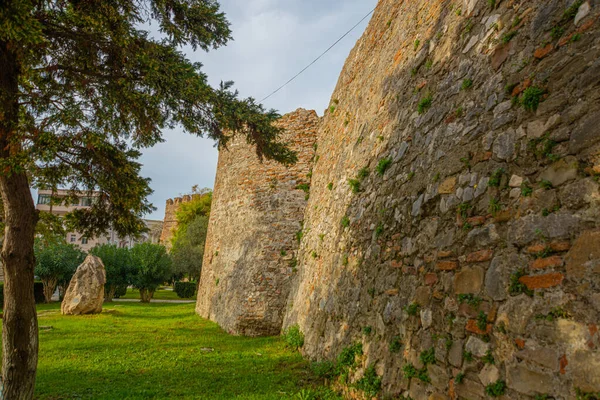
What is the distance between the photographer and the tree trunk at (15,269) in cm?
460

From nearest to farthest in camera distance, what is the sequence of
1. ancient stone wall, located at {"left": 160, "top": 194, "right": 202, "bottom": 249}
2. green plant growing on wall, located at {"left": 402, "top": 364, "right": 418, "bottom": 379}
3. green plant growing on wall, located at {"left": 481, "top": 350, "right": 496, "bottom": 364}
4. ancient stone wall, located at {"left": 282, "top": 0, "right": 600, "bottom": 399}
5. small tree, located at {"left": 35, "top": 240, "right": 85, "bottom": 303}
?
ancient stone wall, located at {"left": 282, "top": 0, "right": 600, "bottom": 399}
green plant growing on wall, located at {"left": 481, "top": 350, "right": 496, "bottom": 364}
green plant growing on wall, located at {"left": 402, "top": 364, "right": 418, "bottom": 379}
small tree, located at {"left": 35, "top": 240, "right": 85, "bottom": 303}
ancient stone wall, located at {"left": 160, "top": 194, "right": 202, "bottom": 249}

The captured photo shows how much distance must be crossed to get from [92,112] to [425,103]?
4.92m

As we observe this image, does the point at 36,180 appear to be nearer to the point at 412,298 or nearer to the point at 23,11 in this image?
the point at 23,11

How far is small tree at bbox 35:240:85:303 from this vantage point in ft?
70.4

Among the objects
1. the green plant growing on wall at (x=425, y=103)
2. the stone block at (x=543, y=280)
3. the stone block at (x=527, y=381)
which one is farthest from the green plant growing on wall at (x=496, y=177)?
the green plant growing on wall at (x=425, y=103)

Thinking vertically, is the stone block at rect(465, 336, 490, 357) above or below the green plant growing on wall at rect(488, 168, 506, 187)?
below

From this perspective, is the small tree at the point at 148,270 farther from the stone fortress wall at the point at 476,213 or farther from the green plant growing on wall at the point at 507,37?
the green plant growing on wall at the point at 507,37

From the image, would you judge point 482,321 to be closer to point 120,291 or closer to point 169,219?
point 120,291

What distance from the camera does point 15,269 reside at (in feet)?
15.8

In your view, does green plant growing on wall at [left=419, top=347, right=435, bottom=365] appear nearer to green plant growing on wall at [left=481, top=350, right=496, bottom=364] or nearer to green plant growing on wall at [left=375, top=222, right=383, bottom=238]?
green plant growing on wall at [left=481, top=350, right=496, bottom=364]

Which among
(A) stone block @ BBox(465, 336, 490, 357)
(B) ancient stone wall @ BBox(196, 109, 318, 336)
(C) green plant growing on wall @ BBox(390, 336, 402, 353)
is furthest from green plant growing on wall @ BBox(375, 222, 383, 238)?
(B) ancient stone wall @ BBox(196, 109, 318, 336)

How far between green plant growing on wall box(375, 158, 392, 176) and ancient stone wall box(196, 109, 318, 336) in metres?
5.05

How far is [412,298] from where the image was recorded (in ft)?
12.5

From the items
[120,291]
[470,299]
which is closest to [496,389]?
[470,299]
